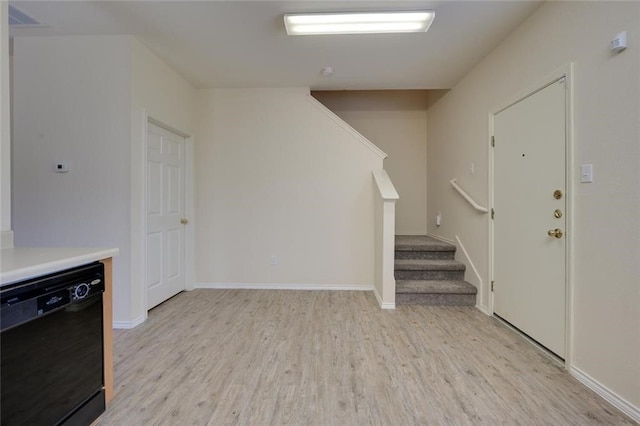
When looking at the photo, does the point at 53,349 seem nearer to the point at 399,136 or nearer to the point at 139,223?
the point at 139,223

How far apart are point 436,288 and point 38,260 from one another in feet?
10.1

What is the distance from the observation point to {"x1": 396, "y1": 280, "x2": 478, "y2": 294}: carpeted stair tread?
283 centimetres

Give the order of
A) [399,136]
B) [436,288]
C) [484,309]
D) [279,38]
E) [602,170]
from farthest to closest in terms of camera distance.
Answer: [399,136], [436,288], [484,309], [279,38], [602,170]

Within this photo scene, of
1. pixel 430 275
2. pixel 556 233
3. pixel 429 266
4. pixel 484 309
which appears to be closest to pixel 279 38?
pixel 556 233

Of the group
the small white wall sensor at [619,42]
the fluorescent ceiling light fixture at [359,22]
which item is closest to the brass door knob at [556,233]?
the small white wall sensor at [619,42]

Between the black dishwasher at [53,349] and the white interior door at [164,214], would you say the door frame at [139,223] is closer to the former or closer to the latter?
the white interior door at [164,214]

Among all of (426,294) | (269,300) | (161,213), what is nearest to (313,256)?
(269,300)

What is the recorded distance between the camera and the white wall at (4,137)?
1.40 meters

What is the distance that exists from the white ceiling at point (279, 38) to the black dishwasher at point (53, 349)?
199cm

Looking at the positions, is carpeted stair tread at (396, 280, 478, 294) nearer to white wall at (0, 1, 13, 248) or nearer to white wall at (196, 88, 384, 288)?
white wall at (196, 88, 384, 288)

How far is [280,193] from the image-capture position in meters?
3.45

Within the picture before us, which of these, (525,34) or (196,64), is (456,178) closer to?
(525,34)

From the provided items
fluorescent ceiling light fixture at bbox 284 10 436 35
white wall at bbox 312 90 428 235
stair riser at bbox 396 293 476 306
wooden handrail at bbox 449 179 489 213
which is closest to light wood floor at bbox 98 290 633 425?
stair riser at bbox 396 293 476 306

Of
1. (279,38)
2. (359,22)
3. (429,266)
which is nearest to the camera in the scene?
(359,22)
